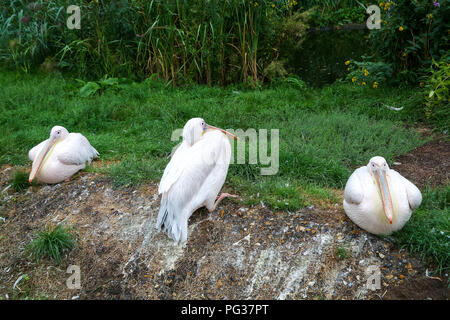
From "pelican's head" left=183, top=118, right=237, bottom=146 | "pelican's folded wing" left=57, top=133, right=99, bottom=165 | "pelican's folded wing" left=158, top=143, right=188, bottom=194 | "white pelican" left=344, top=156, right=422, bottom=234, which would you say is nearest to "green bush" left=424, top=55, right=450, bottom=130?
"white pelican" left=344, top=156, right=422, bottom=234

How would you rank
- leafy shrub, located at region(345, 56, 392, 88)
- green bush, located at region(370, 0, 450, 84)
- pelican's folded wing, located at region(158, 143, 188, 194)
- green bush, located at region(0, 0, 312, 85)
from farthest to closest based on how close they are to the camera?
green bush, located at region(0, 0, 312, 85)
leafy shrub, located at region(345, 56, 392, 88)
green bush, located at region(370, 0, 450, 84)
pelican's folded wing, located at region(158, 143, 188, 194)

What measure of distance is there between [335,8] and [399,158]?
28.5ft

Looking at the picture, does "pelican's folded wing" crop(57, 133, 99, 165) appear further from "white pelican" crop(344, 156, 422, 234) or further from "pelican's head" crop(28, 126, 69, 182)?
"white pelican" crop(344, 156, 422, 234)

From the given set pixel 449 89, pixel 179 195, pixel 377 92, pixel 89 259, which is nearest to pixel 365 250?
pixel 179 195

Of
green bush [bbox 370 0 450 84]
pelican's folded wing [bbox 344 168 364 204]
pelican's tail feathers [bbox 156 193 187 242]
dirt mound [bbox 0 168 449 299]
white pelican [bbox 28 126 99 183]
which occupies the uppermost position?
green bush [bbox 370 0 450 84]

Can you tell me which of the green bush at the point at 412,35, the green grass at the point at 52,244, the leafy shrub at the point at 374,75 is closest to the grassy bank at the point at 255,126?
the leafy shrub at the point at 374,75

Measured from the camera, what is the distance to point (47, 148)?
3471 millimetres

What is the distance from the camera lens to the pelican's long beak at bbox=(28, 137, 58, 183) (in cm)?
334

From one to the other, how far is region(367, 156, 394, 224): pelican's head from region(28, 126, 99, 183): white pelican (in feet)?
7.78

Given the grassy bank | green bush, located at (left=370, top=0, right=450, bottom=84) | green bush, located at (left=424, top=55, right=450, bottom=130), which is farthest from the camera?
green bush, located at (left=370, top=0, right=450, bottom=84)

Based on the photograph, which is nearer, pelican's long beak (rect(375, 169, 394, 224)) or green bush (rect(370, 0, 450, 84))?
pelican's long beak (rect(375, 169, 394, 224))

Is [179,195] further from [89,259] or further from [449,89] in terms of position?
[449,89]

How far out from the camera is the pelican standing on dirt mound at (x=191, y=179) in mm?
2770

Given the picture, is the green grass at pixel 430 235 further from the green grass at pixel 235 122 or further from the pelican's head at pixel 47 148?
the pelican's head at pixel 47 148
